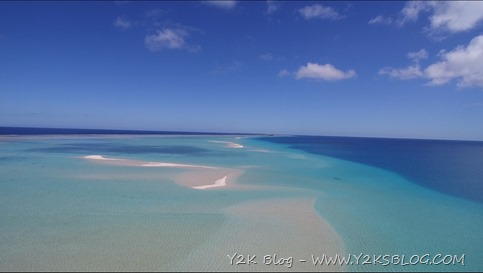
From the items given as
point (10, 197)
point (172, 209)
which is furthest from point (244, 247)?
point (10, 197)

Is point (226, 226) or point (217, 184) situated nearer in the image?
point (226, 226)

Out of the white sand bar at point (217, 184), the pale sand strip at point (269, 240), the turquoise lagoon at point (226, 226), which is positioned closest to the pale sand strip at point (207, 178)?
the white sand bar at point (217, 184)

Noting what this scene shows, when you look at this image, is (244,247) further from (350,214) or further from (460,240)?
(460,240)

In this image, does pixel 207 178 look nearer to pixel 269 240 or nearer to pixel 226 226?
pixel 226 226

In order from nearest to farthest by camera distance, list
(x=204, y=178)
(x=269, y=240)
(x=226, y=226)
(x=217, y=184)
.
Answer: (x=269, y=240) → (x=226, y=226) → (x=217, y=184) → (x=204, y=178)

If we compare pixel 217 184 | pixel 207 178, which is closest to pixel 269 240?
pixel 217 184

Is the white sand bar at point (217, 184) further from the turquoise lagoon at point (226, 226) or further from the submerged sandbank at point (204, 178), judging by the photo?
the turquoise lagoon at point (226, 226)
